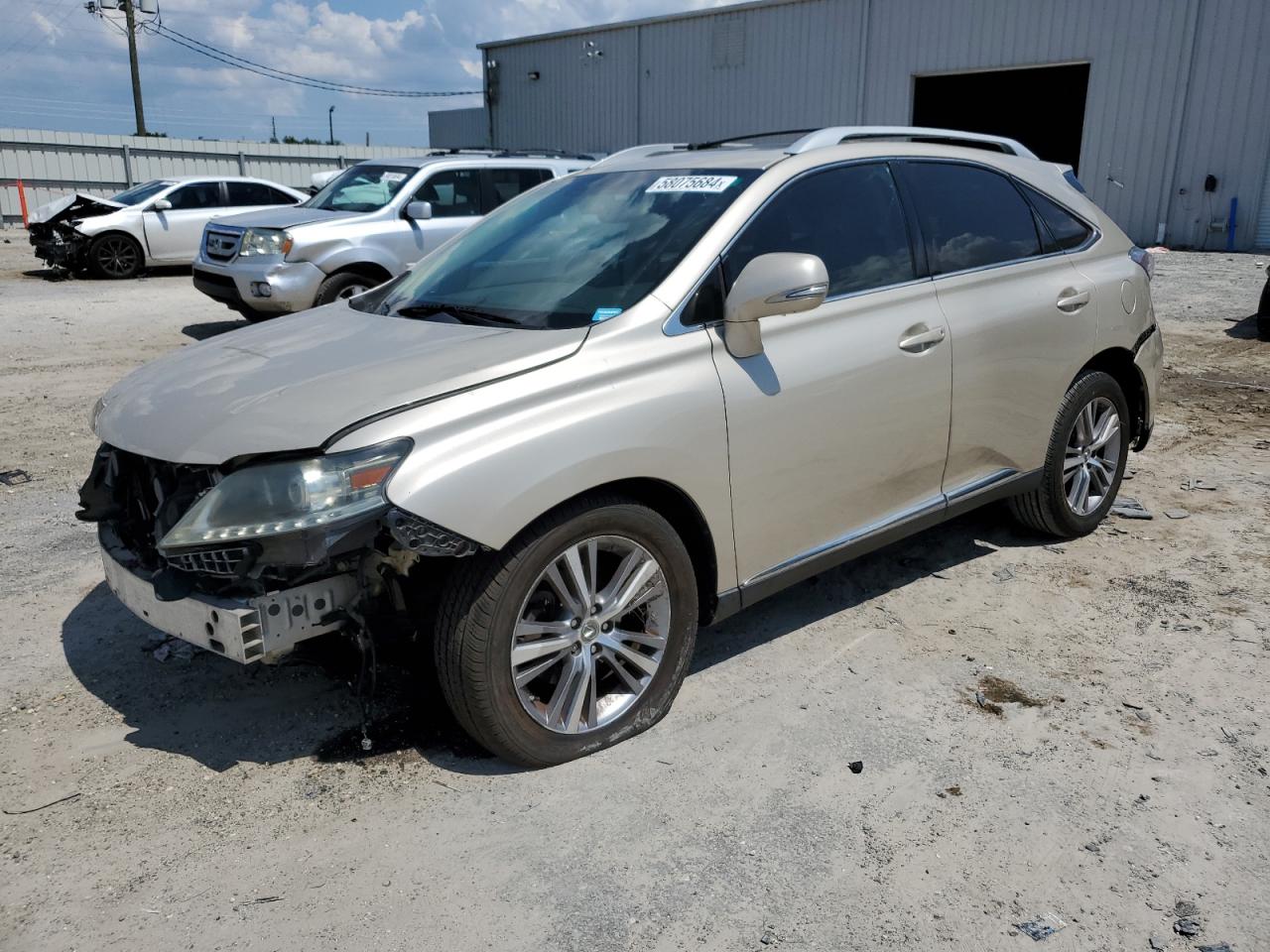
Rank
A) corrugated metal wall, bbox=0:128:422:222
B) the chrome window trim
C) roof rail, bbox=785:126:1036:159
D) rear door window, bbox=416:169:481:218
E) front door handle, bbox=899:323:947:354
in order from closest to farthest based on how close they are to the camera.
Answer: the chrome window trim → front door handle, bbox=899:323:947:354 → roof rail, bbox=785:126:1036:159 → rear door window, bbox=416:169:481:218 → corrugated metal wall, bbox=0:128:422:222

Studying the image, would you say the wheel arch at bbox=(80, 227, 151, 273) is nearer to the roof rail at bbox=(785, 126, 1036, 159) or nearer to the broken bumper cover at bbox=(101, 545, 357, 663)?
the roof rail at bbox=(785, 126, 1036, 159)

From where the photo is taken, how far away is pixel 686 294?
337 centimetres

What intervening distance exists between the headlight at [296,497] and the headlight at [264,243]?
25.9 feet

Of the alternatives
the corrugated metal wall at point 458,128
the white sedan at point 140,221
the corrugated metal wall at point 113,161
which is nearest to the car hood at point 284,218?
the white sedan at point 140,221

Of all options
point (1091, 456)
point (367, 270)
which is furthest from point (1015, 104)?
point (1091, 456)

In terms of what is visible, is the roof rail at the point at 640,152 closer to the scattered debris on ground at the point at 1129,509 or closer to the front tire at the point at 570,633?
the front tire at the point at 570,633

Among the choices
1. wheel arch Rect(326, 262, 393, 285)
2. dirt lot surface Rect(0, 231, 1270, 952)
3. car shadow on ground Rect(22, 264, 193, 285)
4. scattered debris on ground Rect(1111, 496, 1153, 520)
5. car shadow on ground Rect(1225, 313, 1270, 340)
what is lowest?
dirt lot surface Rect(0, 231, 1270, 952)

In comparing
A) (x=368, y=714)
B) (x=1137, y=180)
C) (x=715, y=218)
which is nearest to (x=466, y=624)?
(x=368, y=714)

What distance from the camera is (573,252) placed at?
383 cm

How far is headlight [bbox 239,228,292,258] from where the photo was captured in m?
10.2

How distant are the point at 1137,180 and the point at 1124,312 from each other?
59.0 ft

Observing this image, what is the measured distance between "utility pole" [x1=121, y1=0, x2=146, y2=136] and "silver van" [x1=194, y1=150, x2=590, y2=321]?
29791 mm

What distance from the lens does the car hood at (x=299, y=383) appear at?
2.91 m

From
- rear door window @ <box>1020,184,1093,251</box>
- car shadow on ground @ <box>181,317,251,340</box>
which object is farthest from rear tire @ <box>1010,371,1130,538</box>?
car shadow on ground @ <box>181,317,251,340</box>
